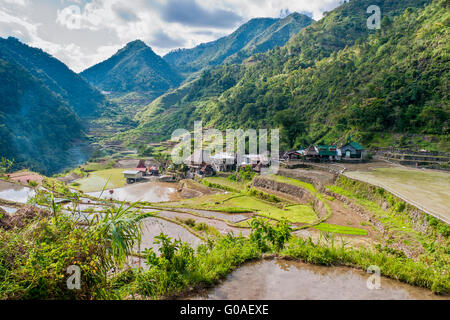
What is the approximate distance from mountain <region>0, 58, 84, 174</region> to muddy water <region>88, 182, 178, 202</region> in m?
39.1

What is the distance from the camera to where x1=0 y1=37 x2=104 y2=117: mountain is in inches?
5531

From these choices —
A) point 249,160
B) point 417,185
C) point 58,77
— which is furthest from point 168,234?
point 58,77

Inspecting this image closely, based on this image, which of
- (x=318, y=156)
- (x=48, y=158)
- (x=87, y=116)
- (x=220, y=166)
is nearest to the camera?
(x=318, y=156)

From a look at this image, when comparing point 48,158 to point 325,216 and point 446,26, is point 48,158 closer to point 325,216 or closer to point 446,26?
point 325,216

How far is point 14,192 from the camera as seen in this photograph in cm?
2848

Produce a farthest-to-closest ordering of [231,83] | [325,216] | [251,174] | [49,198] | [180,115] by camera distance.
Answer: [231,83] → [180,115] → [251,174] → [325,216] → [49,198]

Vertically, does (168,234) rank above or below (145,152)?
below

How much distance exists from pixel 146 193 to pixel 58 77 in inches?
6762

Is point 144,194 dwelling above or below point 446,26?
below

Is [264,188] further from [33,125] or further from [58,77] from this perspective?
[58,77]

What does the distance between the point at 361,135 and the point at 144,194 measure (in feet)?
109

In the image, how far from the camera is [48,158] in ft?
→ 243

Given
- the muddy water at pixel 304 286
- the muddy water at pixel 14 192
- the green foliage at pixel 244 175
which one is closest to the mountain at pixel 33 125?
the muddy water at pixel 14 192

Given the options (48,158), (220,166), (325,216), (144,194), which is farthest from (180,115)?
(325,216)
